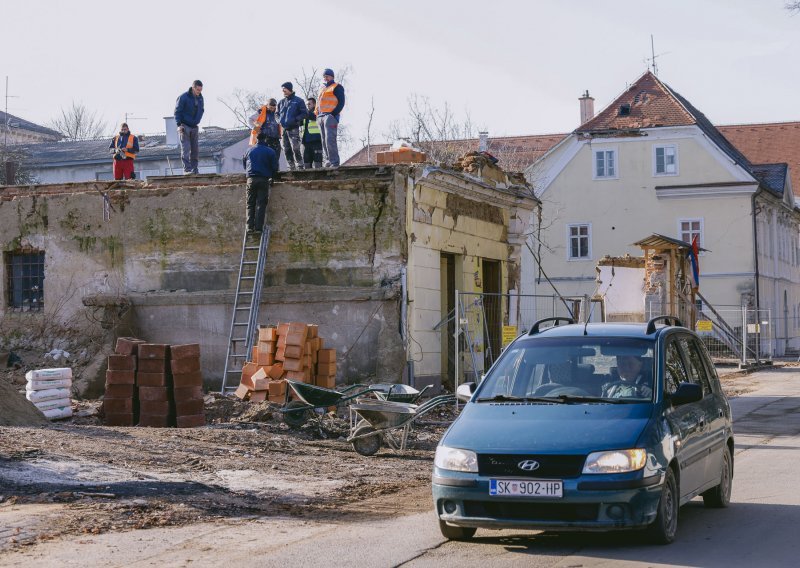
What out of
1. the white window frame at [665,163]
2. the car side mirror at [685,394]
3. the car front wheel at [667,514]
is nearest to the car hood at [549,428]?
the car side mirror at [685,394]

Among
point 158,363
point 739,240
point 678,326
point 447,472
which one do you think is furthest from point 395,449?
point 739,240

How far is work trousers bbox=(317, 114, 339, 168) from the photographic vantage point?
2198 cm

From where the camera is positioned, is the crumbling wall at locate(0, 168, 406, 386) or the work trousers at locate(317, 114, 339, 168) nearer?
the crumbling wall at locate(0, 168, 406, 386)

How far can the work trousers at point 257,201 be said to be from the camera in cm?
2080

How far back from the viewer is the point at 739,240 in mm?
51031

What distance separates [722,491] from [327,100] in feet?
44.9

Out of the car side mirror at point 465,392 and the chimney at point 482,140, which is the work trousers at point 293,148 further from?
the chimney at point 482,140

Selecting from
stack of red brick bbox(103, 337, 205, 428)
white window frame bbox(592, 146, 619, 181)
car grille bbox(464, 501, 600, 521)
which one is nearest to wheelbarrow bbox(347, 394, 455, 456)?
stack of red brick bbox(103, 337, 205, 428)

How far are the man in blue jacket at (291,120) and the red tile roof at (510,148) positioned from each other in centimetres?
3134

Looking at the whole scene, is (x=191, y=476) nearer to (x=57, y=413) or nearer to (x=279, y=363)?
(x=57, y=413)

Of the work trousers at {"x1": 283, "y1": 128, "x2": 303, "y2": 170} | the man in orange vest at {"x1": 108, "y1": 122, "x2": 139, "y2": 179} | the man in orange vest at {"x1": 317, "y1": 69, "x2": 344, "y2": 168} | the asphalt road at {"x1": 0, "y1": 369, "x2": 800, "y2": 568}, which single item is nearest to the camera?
the asphalt road at {"x1": 0, "y1": 369, "x2": 800, "y2": 568}

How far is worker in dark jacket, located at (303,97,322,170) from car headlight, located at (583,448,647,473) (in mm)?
15664

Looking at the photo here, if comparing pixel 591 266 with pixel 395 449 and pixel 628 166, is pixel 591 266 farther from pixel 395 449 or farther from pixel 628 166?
pixel 395 449

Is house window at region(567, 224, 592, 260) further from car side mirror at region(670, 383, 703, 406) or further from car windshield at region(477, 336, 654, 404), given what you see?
car side mirror at region(670, 383, 703, 406)
